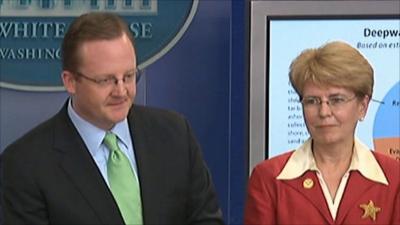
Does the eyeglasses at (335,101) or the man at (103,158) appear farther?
the eyeglasses at (335,101)

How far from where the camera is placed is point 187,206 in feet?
7.25

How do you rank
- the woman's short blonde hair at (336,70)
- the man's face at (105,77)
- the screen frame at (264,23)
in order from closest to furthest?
the man's face at (105,77) < the woman's short blonde hair at (336,70) < the screen frame at (264,23)

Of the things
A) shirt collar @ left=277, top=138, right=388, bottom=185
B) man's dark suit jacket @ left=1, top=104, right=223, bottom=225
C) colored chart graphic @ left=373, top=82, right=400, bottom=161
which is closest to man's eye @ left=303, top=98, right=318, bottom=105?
shirt collar @ left=277, top=138, right=388, bottom=185

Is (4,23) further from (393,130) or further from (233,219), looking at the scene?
(393,130)

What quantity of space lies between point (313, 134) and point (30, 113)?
1432 millimetres

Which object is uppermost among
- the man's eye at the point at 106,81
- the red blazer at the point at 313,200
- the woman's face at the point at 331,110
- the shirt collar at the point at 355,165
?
Result: the man's eye at the point at 106,81

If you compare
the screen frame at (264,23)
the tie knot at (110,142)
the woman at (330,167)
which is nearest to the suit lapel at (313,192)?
the woman at (330,167)

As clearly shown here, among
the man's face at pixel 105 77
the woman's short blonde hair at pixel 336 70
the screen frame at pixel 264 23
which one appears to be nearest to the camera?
the man's face at pixel 105 77

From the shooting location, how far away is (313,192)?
2234 mm

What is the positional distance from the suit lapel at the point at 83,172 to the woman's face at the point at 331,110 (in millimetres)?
584

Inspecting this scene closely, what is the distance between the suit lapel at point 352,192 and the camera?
7.22 ft

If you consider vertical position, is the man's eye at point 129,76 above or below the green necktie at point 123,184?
above

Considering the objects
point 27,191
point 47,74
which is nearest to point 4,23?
point 47,74

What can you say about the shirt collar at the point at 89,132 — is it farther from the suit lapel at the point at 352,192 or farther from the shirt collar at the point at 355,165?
the suit lapel at the point at 352,192
